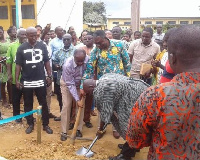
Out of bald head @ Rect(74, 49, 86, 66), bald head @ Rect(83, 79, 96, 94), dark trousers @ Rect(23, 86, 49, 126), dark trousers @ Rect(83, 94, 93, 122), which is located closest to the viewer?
bald head @ Rect(83, 79, 96, 94)

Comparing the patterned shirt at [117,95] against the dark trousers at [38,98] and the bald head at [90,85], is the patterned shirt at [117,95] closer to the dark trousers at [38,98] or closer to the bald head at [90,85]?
the bald head at [90,85]

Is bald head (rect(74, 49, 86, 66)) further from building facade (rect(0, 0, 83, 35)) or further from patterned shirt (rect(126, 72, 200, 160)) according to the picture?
building facade (rect(0, 0, 83, 35))

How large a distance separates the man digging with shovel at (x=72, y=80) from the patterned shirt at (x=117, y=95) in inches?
37.5

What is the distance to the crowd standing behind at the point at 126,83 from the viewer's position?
1344 mm

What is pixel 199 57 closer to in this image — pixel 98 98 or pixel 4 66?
pixel 98 98

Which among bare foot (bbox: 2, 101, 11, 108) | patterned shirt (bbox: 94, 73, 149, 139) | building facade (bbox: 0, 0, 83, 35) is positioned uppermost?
building facade (bbox: 0, 0, 83, 35)

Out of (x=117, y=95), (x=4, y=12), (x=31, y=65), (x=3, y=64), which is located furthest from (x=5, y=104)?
(x=4, y=12)

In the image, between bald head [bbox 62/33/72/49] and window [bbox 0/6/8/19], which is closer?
bald head [bbox 62/33/72/49]

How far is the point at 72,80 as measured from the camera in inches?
166

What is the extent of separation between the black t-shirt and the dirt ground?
0.92m

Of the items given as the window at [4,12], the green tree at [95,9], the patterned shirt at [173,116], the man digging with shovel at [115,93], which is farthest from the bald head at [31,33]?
the green tree at [95,9]

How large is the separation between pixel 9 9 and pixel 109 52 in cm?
1704

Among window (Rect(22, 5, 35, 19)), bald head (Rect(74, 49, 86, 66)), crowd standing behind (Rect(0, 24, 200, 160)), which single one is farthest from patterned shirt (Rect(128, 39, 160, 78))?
window (Rect(22, 5, 35, 19))

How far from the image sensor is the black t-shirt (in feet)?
14.1
